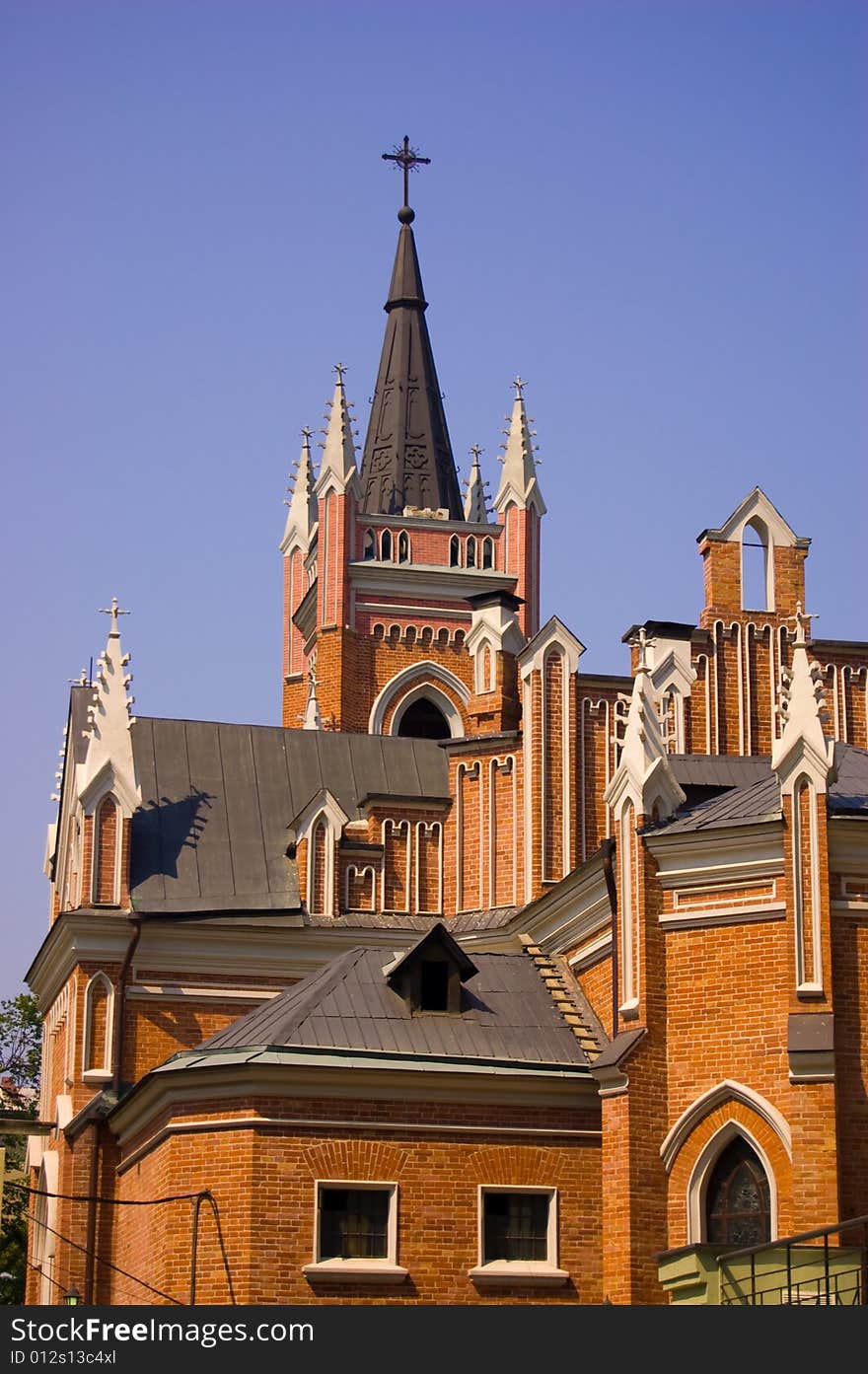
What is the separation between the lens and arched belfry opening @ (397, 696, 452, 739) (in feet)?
200

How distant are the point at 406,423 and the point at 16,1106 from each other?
21000 millimetres

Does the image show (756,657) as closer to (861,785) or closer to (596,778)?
(596,778)

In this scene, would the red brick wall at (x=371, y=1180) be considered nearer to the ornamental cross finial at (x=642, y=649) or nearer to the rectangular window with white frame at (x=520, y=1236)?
the rectangular window with white frame at (x=520, y=1236)

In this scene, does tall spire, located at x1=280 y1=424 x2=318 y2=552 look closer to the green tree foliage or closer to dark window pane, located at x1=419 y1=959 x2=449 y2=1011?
the green tree foliage

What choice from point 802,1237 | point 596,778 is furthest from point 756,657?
point 802,1237

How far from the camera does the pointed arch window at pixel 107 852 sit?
135 ft

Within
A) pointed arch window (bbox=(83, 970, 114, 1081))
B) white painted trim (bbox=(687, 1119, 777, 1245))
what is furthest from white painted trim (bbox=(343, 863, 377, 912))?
white painted trim (bbox=(687, 1119, 777, 1245))

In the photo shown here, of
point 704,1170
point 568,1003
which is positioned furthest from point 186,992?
point 704,1170

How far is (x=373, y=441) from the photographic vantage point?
6781 centimetres

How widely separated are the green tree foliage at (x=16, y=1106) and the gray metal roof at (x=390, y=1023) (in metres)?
17.8

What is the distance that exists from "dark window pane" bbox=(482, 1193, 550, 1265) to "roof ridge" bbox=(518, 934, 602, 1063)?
87.6 inches

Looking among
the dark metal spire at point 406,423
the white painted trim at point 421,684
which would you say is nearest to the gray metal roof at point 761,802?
the white painted trim at point 421,684

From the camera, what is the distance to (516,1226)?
1319 inches

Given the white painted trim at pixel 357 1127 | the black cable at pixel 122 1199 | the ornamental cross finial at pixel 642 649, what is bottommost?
the black cable at pixel 122 1199
